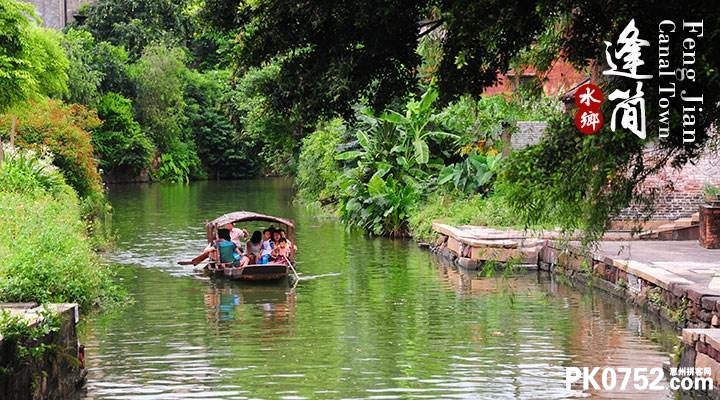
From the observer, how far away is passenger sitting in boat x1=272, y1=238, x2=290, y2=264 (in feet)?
81.3

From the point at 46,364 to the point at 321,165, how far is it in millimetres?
31884

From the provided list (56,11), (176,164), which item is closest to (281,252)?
(176,164)

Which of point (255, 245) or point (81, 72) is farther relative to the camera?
point (81, 72)

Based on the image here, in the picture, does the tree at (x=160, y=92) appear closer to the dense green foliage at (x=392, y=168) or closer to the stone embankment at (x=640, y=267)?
the dense green foliage at (x=392, y=168)

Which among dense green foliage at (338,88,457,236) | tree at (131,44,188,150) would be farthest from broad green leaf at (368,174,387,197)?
tree at (131,44,188,150)

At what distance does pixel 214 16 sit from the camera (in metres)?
11.4

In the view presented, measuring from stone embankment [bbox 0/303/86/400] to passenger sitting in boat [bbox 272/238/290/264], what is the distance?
35.2ft

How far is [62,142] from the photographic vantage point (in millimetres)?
36156

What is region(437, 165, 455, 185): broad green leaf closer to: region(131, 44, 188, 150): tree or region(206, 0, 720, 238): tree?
region(206, 0, 720, 238): tree

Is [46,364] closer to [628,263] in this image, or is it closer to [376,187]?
[628,263]

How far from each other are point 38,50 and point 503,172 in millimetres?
18224

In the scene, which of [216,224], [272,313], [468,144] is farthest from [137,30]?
[272,313]

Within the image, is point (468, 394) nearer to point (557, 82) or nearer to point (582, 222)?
point (582, 222)

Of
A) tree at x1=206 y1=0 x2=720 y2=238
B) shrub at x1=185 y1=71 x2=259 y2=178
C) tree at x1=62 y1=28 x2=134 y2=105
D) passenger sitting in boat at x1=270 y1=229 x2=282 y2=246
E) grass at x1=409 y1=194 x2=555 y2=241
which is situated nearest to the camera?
tree at x1=206 y1=0 x2=720 y2=238
